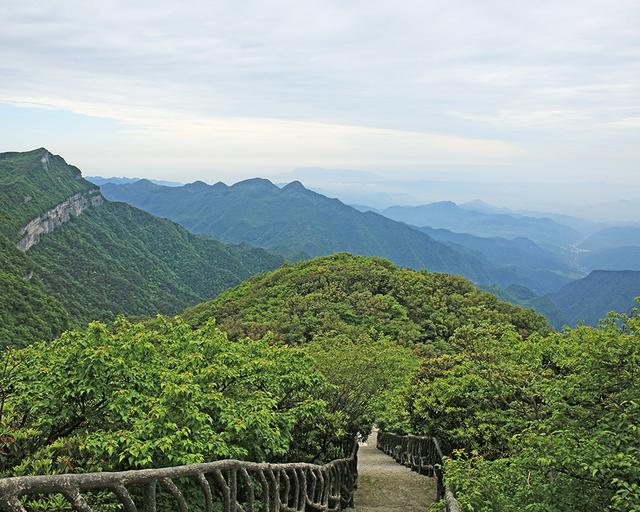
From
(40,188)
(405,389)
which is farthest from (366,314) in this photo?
(40,188)

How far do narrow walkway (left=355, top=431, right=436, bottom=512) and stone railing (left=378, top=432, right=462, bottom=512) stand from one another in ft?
1.03

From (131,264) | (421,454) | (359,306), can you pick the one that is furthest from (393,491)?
(131,264)

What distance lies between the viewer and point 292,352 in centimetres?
1141

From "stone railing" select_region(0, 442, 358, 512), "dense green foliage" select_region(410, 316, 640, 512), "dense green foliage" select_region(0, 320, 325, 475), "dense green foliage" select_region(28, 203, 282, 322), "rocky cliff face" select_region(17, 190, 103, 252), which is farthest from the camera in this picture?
"rocky cliff face" select_region(17, 190, 103, 252)

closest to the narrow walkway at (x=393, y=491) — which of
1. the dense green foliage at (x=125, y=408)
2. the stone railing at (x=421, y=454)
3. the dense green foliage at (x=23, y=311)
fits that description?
the stone railing at (x=421, y=454)

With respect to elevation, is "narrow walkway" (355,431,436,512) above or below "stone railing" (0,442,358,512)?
below

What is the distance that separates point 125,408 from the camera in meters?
7.07

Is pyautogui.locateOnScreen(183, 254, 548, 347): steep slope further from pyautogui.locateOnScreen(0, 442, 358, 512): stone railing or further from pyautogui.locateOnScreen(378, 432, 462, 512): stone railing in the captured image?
pyautogui.locateOnScreen(0, 442, 358, 512): stone railing

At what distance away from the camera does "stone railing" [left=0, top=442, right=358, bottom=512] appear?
3199 millimetres

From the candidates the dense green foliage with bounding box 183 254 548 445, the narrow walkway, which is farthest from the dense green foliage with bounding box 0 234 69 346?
the narrow walkway

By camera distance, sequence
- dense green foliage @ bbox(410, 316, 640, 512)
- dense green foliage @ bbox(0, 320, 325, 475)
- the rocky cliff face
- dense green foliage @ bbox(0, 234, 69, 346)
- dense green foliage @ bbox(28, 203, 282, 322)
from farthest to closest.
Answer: the rocky cliff face → dense green foliage @ bbox(28, 203, 282, 322) → dense green foliage @ bbox(0, 234, 69, 346) → dense green foliage @ bbox(0, 320, 325, 475) → dense green foliage @ bbox(410, 316, 640, 512)

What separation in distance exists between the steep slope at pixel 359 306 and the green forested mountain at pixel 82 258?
21.6 m

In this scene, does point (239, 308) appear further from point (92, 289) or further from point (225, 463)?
point (92, 289)

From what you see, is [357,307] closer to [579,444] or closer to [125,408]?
[125,408]
